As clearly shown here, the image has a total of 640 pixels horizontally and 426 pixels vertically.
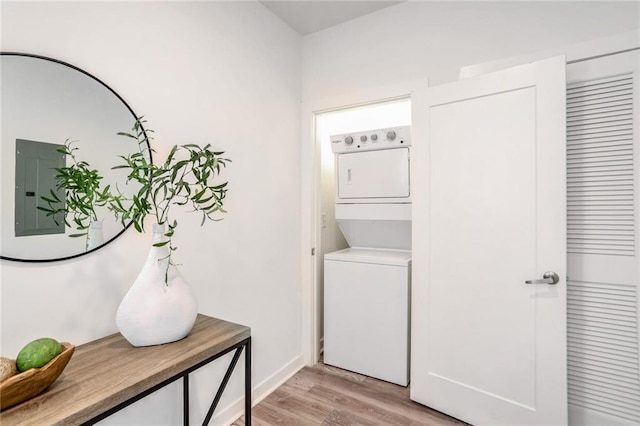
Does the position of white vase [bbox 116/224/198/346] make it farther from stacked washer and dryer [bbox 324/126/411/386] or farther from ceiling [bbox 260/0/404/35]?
ceiling [bbox 260/0/404/35]

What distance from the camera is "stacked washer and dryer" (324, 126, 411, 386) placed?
7.47 ft

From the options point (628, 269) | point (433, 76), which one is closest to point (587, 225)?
point (628, 269)

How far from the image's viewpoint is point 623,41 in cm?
159

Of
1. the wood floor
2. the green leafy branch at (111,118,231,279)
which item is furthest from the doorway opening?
the green leafy branch at (111,118,231,279)

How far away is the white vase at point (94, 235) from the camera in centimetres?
127

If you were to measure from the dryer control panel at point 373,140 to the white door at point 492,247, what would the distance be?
28 centimetres

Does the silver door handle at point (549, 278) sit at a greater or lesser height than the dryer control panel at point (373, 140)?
lesser

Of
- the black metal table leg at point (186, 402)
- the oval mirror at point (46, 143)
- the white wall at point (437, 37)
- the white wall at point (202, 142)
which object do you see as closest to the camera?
the oval mirror at point (46, 143)

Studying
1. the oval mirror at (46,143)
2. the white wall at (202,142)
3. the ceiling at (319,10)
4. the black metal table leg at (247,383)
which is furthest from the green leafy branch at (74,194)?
the ceiling at (319,10)

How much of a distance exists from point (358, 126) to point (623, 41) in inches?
70.7

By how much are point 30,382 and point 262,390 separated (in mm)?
1560

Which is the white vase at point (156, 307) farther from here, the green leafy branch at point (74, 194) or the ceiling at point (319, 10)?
the ceiling at point (319, 10)

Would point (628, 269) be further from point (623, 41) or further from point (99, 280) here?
point (99, 280)

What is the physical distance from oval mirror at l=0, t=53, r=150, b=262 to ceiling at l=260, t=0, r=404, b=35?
4.70ft
